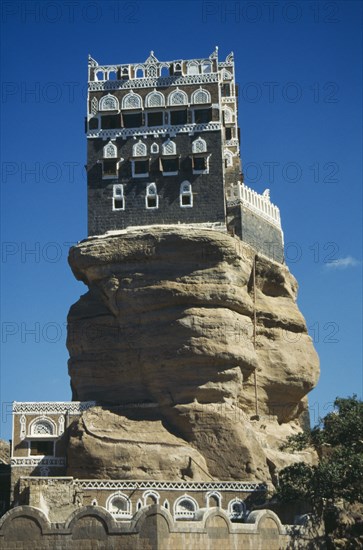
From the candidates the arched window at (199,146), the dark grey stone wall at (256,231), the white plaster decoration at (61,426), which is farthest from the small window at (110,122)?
the white plaster decoration at (61,426)

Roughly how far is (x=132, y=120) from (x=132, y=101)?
40.3 inches

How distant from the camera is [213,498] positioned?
47500mm

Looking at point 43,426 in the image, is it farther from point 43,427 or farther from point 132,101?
point 132,101

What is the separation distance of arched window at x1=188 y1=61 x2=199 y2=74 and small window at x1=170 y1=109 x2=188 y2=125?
2455 mm

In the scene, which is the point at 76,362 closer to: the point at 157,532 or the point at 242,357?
the point at 242,357

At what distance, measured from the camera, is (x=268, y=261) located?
5641cm

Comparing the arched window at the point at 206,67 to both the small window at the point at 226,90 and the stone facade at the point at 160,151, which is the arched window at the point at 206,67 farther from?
the small window at the point at 226,90

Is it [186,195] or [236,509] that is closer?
[236,509]

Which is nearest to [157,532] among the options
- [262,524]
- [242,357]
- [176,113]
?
[262,524]

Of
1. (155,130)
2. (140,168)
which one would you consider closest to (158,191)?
(140,168)

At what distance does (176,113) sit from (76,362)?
14.5 m

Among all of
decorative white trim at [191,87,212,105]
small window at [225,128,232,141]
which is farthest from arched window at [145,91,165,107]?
small window at [225,128,232,141]

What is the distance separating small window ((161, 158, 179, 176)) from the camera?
55688mm

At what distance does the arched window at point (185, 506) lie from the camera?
47.1m
